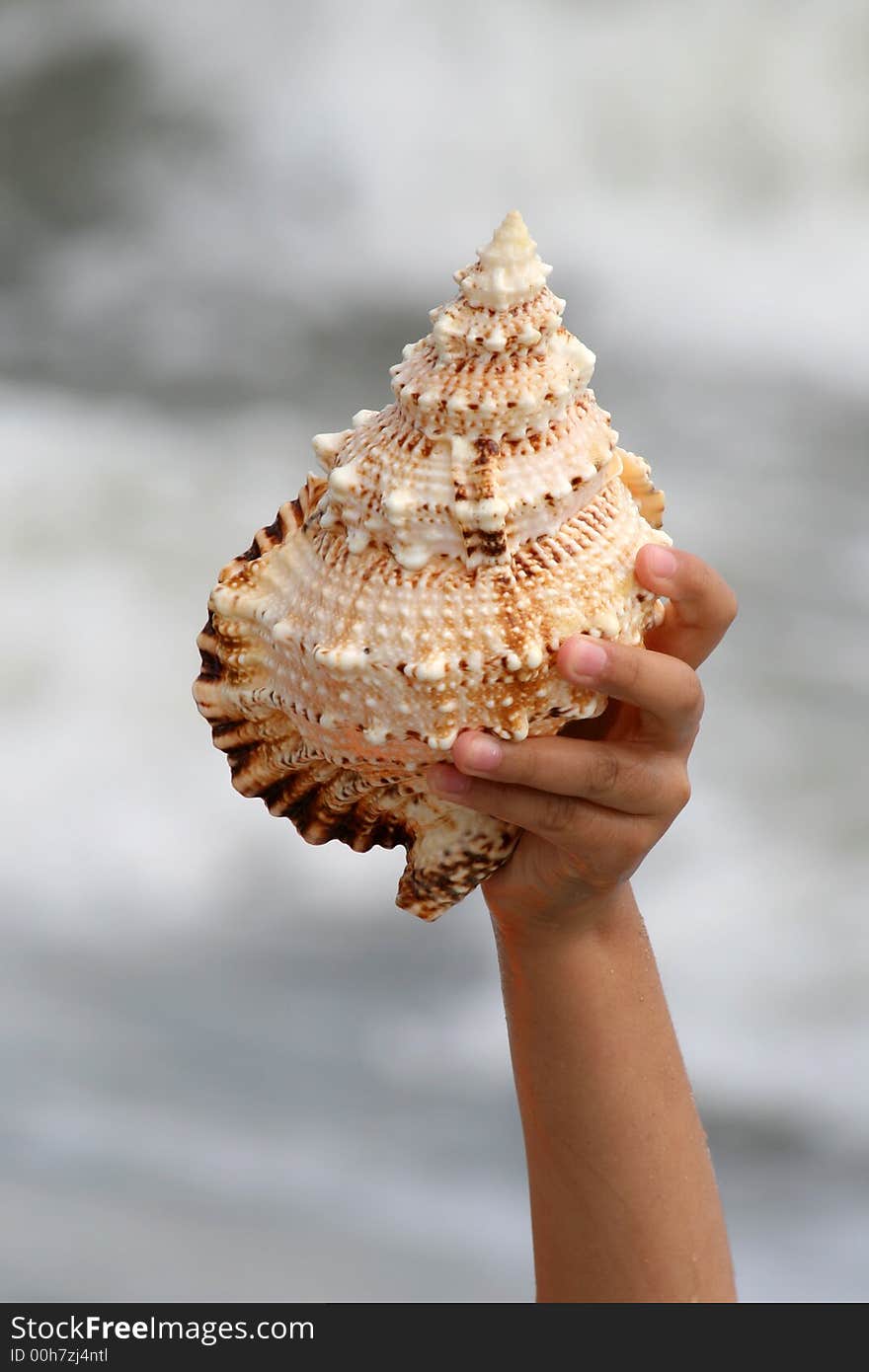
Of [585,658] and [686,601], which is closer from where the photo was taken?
[585,658]

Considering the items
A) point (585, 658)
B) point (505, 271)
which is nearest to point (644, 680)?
point (585, 658)

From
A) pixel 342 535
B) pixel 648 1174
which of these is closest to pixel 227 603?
pixel 342 535

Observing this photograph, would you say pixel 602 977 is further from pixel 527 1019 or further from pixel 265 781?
pixel 265 781

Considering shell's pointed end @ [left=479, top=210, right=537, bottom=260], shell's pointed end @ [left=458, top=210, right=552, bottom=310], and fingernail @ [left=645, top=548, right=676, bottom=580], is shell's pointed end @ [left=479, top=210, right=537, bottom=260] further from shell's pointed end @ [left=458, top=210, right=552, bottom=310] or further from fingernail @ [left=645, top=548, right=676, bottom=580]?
fingernail @ [left=645, top=548, right=676, bottom=580]

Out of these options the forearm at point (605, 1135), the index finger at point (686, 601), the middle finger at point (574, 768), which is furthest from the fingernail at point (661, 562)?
the forearm at point (605, 1135)

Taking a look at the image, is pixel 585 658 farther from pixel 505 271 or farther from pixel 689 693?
pixel 505 271
